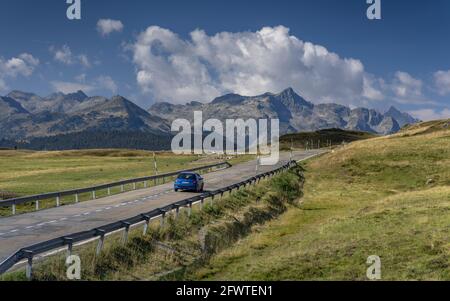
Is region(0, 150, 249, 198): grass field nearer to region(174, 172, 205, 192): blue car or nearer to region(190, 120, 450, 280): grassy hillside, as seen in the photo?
region(174, 172, 205, 192): blue car

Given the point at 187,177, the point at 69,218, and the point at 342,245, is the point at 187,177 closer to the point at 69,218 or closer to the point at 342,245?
the point at 69,218

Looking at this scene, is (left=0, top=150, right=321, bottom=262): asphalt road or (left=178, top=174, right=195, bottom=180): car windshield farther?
(left=178, top=174, right=195, bottom=180): car windshield

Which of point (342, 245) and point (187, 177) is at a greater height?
point (187, 177)

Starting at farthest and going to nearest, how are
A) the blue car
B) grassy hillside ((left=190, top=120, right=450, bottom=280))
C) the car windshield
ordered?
the car windshield → the blue car → grassy hillside ((left=190, top=120, right=450, bottom=280))

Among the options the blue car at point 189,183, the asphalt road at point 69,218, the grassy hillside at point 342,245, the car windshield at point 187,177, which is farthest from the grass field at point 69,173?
the grassy hillside at point 342,245

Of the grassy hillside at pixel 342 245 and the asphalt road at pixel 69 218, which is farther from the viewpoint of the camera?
the asphalt road at pixel 69 218

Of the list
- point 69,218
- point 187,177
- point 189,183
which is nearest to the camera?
point 69,218

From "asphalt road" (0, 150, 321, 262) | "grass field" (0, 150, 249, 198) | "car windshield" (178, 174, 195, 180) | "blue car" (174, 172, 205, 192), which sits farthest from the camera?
"grass field" (0, 150, 249, 198)

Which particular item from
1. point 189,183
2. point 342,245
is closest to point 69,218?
point 342,245

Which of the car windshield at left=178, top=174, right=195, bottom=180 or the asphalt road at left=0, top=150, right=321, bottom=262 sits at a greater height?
the car windshield at left=178, top=174, right=195, bottom=180

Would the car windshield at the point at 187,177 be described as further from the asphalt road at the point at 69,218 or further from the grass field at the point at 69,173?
the grass field at the point at 69,173

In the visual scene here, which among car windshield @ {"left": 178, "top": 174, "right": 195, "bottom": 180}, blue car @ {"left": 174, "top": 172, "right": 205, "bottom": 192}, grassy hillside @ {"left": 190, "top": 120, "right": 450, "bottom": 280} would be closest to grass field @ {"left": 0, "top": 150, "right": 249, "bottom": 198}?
blue car @ {"left": 174, "top": 172, "right": 205, "bottom": 192}

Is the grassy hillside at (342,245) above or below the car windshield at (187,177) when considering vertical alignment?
below
